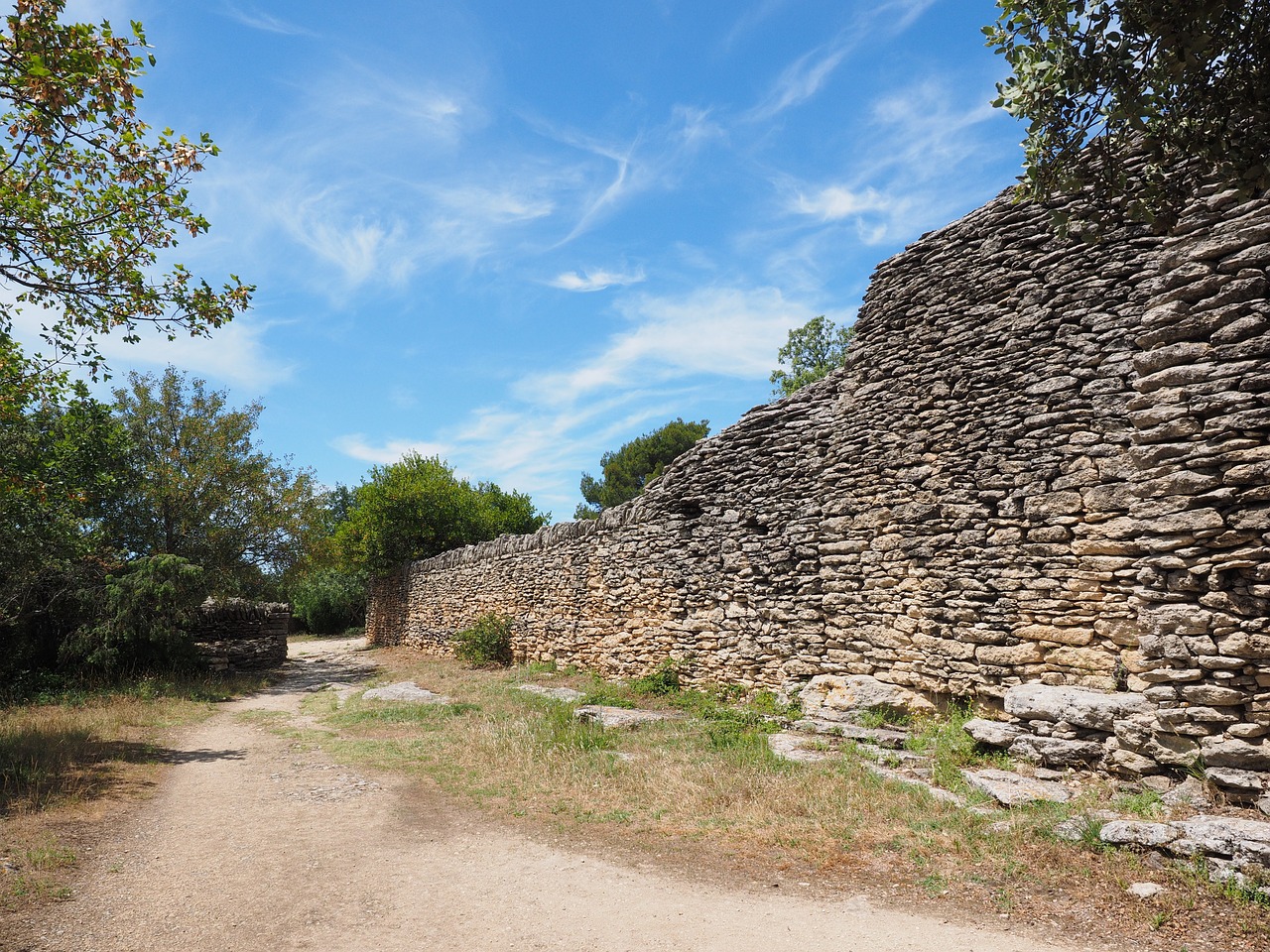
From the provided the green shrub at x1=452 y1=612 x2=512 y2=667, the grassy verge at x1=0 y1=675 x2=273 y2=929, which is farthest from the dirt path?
the green shrub at x1=452 y1=612 x2=512 y2=667

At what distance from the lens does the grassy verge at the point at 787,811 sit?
4.02 meters

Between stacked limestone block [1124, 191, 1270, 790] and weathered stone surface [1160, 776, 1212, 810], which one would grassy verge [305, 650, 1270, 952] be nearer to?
weathered stone surface [1160, 776, 1212, 810]

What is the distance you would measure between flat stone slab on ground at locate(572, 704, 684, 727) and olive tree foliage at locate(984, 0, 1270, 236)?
723cm

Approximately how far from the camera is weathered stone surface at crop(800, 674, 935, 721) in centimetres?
809

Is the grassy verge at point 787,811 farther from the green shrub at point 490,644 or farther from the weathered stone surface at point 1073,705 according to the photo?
the green shrub at point 490,644

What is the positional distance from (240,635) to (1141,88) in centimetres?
2124

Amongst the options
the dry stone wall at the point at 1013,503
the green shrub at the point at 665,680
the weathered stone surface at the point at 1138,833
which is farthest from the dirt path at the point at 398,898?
the green shrub at the point at 665,680

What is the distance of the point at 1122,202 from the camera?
5.57 m

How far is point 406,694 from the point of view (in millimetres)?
13750

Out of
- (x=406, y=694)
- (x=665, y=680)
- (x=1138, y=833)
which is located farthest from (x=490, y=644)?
(x=1138, y=833)

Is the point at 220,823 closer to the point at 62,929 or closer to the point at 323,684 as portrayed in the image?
the point at 62,929

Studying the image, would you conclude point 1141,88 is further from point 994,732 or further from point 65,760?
point 65,760

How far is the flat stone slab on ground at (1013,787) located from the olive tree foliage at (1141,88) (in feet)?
13.8

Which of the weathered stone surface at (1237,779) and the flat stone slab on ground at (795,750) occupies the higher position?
the weathered stone surface at (1237,779)
